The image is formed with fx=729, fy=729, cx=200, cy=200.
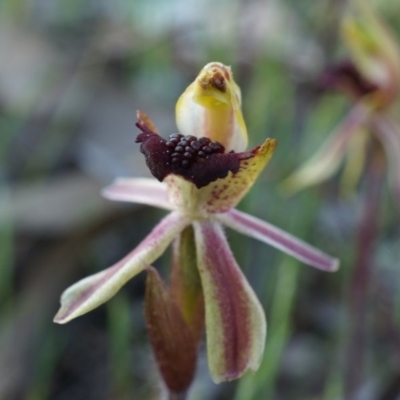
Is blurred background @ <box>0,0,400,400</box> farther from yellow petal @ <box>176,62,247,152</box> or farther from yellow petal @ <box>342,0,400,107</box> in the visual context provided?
yellow petal @ <box>176,62,247,152</box>

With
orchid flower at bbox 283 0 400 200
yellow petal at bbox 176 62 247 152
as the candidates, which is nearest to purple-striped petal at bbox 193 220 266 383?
yellow petal at bbox 176 62 247 152

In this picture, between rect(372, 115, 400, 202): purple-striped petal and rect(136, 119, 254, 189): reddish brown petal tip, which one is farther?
rect(372, 115, 400, 202): purple-striped petal

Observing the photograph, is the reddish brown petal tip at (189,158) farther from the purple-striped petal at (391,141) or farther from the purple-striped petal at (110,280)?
the purple-striped petal at (391,141)

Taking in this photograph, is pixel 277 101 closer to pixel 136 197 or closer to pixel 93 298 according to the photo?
pixel 136 197

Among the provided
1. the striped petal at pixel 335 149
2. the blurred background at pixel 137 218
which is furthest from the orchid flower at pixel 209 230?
the striped petal at pixel 335 149

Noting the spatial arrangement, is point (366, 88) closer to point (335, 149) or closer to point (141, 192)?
point (335, 149)

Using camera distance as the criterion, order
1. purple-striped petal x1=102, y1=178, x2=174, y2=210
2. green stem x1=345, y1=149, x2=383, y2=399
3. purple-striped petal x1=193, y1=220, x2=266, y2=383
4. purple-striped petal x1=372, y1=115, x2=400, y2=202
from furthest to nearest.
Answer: purple-striped petal x1=372, y1=115, x2=400, y2=202, green stem x1=345, y1=149, x2=383, y2=399, purple-striped petal x1=102, y1=178, x2=174, y2=210, purple-striped petal x1=193, y1=220, x2=266, y2=383
